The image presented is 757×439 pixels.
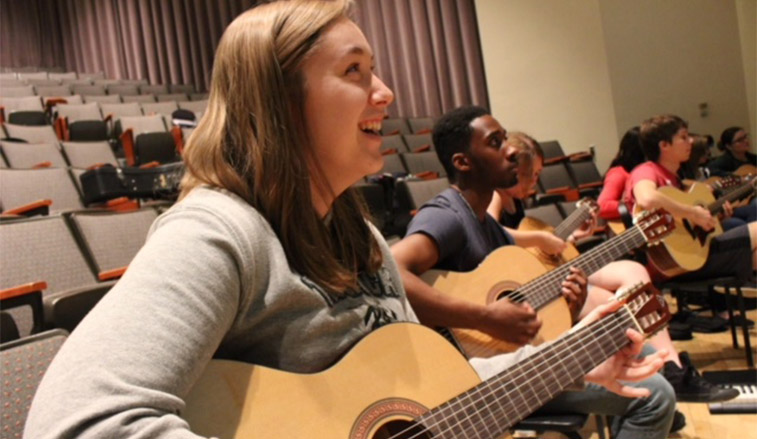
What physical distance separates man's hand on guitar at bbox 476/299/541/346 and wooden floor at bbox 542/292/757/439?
769mm

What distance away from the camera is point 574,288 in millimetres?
1973

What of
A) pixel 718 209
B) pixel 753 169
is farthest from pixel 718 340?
pixel 753 169

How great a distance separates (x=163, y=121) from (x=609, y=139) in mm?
4602

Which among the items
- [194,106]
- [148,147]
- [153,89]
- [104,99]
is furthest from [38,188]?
[153,89]

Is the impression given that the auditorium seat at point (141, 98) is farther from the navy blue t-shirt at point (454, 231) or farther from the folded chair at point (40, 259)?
the navy blue t-shirt at point (454, 231)

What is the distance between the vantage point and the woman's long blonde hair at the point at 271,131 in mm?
903

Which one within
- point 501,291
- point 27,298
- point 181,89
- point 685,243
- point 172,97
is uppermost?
point 181,89

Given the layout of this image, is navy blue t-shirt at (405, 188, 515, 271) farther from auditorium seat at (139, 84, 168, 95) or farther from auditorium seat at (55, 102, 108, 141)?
auditorium seat at (139, 84, 168, 95)

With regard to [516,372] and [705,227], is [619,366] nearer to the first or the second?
[516,372]

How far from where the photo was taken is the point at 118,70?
38.4 feet

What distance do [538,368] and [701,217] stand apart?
2286mm

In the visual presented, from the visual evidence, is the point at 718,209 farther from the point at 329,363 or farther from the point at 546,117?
the point at 546,117

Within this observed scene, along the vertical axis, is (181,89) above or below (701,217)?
above

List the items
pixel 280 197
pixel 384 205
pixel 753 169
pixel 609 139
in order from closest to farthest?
pixel 280 197 → pixel 384 205 → pixel 753 169 → pixel 609 139
